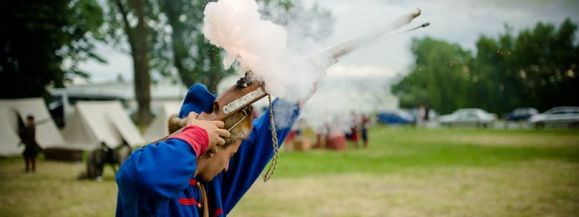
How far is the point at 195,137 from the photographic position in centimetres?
190

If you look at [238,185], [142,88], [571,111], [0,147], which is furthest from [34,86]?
[571,111]

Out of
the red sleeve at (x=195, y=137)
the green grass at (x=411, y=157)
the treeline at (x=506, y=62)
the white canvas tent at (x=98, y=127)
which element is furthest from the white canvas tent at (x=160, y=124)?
the red sleeve at (x=195, y=137)

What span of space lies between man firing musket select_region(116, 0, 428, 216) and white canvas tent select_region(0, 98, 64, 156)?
15767 mm

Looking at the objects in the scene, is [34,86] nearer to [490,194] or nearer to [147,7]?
[147,7]

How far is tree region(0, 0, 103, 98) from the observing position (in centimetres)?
1845

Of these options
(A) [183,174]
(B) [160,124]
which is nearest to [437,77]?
(B) [160,124]

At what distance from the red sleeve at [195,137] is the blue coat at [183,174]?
0.8 inches

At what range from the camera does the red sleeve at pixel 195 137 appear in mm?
1884

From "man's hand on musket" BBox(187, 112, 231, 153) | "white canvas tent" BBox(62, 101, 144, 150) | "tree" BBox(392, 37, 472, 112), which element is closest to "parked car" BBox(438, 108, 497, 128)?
"tree" BBox(392, 37, 472, 112)

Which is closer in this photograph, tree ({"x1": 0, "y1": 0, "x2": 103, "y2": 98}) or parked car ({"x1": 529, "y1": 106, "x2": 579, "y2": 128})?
tree ({"x1": 0, "y1": 0, "x2": 103, "y2": 98})

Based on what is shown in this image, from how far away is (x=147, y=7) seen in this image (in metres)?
29.5

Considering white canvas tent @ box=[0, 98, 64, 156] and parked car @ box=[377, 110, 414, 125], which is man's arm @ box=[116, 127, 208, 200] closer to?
white canvas tent @ box=[0, 98, 64, 156]

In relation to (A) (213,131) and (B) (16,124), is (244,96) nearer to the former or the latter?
(A) (213,131)

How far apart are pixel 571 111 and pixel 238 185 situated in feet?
128
